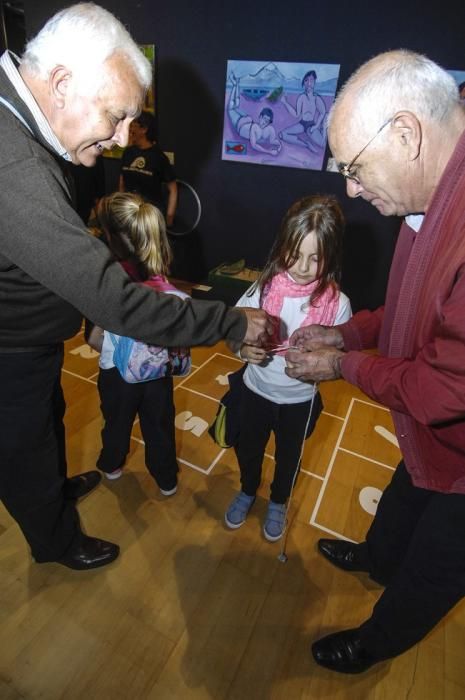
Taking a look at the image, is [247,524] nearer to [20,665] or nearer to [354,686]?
[354,686]

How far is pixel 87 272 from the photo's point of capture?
2.61 ft

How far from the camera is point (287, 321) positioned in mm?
1344

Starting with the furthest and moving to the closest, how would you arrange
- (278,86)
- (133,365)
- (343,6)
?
(278,86)
(343,6)
(133,365)

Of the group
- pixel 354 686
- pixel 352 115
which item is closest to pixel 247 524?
pixel 354 686

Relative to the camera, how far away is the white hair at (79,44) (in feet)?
2.55

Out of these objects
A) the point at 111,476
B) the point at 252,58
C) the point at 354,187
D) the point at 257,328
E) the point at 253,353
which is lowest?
the point at 111,476

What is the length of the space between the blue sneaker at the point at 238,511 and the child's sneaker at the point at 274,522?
0.09 metres

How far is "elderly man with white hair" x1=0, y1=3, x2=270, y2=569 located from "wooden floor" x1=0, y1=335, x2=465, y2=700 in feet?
1.73

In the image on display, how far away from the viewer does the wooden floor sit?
1.15 metres

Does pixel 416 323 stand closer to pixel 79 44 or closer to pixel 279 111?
pixel 79 44

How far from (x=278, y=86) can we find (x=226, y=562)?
3299 mm

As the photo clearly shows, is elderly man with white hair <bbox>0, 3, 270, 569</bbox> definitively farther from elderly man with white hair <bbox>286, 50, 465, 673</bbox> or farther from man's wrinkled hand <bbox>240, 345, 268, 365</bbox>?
elderly man with white hair <bbox>286, 50, 465, 673</bbox>

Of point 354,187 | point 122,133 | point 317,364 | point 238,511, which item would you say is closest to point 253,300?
point 317,364

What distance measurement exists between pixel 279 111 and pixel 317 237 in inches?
97.0
